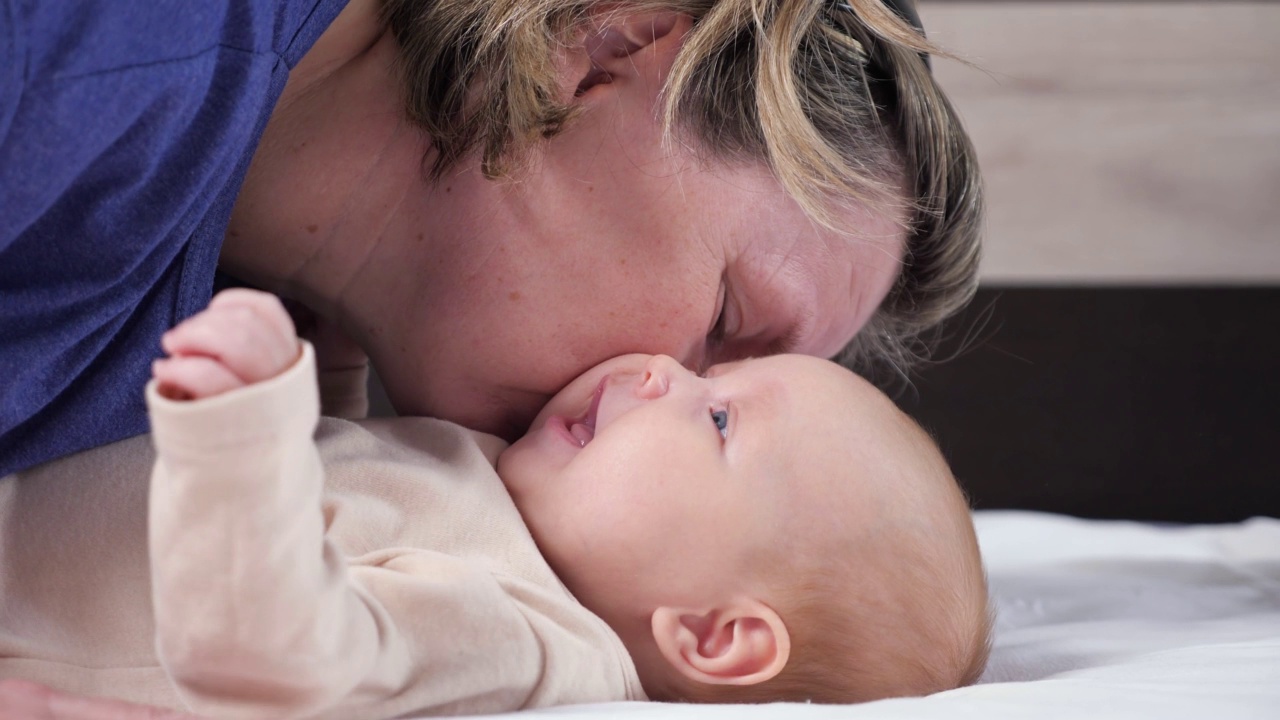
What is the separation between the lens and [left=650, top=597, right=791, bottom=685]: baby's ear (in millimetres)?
923

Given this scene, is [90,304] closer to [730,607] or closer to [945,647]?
[730,607]

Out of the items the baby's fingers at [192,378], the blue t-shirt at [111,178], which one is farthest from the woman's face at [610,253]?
the baby's fingers at [192,378]

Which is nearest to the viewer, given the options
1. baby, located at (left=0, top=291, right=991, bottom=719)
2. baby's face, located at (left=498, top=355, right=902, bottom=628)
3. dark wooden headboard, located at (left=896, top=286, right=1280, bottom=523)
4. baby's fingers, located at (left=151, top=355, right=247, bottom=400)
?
baby's fingers, located at (left=151, top=355, right=247, bottom=400)

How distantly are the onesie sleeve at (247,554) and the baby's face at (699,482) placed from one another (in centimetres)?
28

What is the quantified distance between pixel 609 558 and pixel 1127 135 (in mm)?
2043

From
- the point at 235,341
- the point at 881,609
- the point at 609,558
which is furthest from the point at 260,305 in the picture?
the point at 881,609

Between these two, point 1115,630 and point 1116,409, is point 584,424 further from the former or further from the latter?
point 1116,409

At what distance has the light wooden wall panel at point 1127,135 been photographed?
8.28 feet

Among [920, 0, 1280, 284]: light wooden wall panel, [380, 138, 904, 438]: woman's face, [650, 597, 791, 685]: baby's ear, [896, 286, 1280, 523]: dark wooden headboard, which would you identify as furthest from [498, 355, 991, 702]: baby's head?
[920, 0, 1280, 284]: light wooden wall panel

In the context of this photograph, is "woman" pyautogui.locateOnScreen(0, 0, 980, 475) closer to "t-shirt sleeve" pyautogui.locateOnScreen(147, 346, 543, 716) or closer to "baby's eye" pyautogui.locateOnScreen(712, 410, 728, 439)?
"baby's eye" pyautogui.locateOnScreen(712, 410, 728, 439)

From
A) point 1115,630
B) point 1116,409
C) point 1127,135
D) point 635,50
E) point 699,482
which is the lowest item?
point 1116,409

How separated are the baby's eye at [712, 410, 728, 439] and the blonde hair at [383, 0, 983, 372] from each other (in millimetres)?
187

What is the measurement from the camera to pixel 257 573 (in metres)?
0.66

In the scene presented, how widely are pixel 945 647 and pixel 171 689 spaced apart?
56 centimetres
